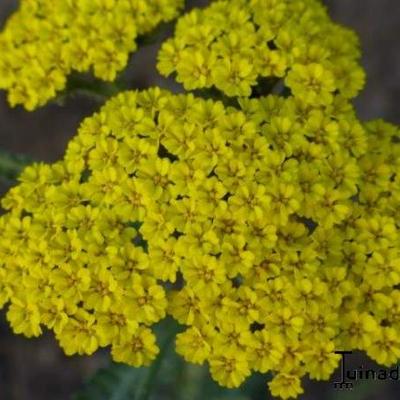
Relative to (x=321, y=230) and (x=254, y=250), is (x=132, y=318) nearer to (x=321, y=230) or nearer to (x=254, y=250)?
(x=254, y=250)

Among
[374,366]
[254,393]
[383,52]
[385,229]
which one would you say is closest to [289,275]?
[385,229]

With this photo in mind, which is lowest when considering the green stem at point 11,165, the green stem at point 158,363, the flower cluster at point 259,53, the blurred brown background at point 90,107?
the green stem at point 158,363

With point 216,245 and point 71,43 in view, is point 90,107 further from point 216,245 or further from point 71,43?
point 216,245

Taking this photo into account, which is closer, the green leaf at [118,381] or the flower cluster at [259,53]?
the flower cluster at [259,53]

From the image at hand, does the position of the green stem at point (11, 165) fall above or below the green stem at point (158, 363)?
above

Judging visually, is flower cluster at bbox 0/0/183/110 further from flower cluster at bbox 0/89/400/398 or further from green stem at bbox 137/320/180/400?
green stem at bbox 137/320/180/400

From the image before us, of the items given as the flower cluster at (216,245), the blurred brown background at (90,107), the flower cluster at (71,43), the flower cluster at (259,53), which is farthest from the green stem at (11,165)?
the blurred brown background at (90,107)

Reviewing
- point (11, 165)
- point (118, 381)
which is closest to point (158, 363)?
point (118, 381)

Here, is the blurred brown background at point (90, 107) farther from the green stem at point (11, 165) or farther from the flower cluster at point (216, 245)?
the flower cluster at point (216, 245)
